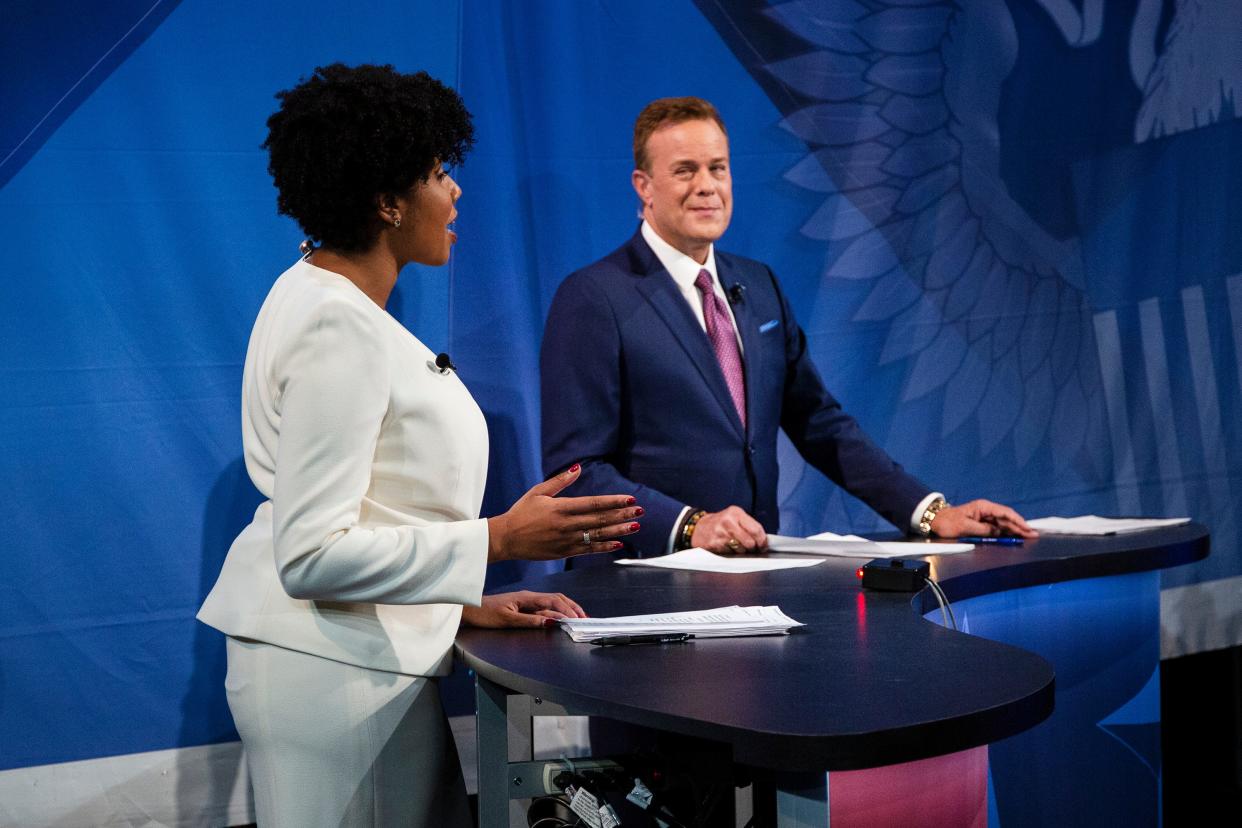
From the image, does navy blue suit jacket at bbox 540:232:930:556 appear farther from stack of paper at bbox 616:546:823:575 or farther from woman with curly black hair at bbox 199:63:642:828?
woman with curly black hair at bbox 199:63:642:828

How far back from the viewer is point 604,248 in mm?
3664

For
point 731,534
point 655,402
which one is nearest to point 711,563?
point 731,534

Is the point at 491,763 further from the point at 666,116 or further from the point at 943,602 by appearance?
the point at 666,116

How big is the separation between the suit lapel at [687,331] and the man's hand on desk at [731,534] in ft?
1.42

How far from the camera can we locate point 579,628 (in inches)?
71.0

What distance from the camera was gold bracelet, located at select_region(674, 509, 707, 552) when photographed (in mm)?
2812

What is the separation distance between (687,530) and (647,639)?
1040mm

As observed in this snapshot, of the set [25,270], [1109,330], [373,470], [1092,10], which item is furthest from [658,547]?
[1092,10]

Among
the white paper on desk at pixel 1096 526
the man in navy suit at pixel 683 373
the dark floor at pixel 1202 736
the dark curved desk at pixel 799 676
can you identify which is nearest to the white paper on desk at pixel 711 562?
the dark curved desk at pixel 799 676

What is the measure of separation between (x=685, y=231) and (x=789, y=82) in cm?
97

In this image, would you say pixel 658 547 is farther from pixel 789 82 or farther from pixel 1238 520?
pixel 1238 520

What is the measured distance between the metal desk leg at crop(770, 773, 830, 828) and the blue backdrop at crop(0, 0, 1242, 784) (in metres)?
2.06

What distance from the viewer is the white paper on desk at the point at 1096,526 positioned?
9.64 ft

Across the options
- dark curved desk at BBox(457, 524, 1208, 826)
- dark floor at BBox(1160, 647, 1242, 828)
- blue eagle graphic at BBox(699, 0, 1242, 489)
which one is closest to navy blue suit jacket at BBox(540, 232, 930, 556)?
dark curved desk at BBox(457, 524, 1208, 826)
